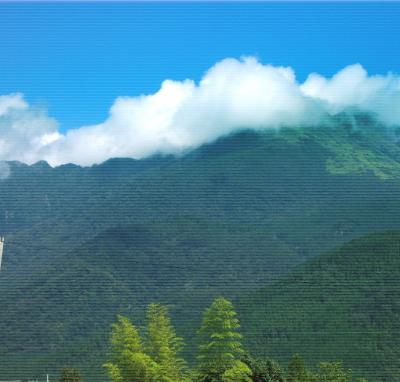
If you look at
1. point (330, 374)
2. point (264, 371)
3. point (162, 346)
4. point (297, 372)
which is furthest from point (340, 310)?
point (264, 371)

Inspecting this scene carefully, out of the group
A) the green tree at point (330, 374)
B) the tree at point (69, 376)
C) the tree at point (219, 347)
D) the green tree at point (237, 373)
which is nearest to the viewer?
the green tree at point (237, 373)

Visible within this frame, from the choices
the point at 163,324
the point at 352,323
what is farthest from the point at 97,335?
the point at 163,324

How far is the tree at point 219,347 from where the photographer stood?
23.5 feet

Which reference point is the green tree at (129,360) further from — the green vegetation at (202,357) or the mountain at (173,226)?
the mountain at (173,226)

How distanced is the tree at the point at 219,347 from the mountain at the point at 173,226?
10.2 meters

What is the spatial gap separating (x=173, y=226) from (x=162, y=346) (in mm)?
17245

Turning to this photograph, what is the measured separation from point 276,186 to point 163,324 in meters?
19.6

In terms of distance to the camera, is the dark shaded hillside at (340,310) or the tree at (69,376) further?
the dark shaded hillside at (340,310)

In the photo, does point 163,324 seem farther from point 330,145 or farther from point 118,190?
point 330,145

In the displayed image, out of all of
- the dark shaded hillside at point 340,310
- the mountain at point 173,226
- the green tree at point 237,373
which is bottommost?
the green tree at point 237,373

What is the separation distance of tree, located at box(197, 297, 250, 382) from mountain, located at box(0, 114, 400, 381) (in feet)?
33.6

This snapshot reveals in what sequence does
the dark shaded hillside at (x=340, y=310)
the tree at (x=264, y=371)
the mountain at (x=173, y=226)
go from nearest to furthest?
the tree at (x=264, y=371) → the dark shaded hillside at (x=340, y=310) → the mountain at (x=173, y=226)

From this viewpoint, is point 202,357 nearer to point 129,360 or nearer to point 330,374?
point 129,360

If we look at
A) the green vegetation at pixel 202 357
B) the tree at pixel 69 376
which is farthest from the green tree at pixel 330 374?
the tree at pixel 69 376
